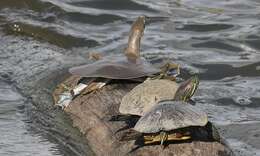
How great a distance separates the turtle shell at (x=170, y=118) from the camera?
4.08 m

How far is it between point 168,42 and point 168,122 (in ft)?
15.5

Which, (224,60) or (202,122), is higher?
(202,122)

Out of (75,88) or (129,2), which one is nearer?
(75,88)

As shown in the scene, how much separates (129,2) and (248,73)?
130 inches

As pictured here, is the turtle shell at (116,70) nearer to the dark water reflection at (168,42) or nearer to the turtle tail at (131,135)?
the dark water reflection at (168,42)

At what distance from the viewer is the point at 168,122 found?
4.09 meters

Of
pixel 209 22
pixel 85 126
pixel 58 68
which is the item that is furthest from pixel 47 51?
pixel 209 22

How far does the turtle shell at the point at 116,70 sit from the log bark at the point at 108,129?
157 mm

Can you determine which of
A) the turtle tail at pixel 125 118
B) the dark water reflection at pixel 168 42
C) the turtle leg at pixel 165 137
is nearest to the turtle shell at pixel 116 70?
the turtle tail at pixel 125 118

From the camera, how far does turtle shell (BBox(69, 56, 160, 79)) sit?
5074 mm

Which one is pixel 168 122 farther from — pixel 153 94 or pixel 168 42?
pixel 168 42

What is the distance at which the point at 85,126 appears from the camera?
198 inches

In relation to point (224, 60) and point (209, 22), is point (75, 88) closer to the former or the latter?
point (224, 60)

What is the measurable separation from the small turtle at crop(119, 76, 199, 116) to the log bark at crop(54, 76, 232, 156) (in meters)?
0.15
